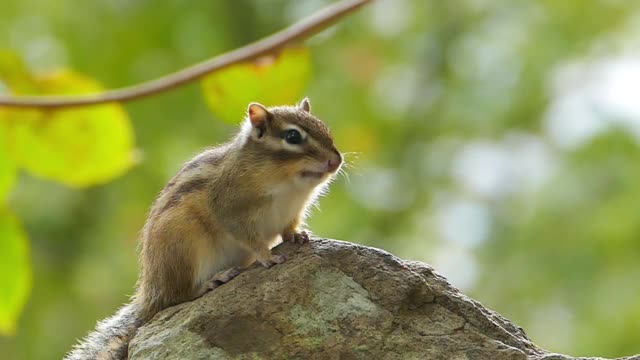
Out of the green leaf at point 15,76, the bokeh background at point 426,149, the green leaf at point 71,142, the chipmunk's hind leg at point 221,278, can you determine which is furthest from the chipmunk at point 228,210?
the bokeh background at point 426,149

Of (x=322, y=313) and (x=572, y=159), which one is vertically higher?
(x=572, y=159)

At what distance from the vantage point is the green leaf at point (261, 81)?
8.09 feet

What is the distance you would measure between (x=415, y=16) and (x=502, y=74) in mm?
815

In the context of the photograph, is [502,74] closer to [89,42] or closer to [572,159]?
[572,159]

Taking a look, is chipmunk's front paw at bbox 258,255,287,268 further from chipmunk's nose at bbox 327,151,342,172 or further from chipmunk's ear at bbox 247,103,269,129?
chipmunk's ear at bbox 247,103,269,129

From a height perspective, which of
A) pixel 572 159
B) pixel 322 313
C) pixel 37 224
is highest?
pixel 572 159

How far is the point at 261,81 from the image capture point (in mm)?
2498

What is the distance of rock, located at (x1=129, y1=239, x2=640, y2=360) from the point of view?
2.36 meters

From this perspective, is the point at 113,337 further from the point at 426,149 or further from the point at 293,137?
the point at 426,149

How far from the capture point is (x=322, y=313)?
242cm

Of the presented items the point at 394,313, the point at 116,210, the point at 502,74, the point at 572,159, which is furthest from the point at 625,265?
the point at 394,313

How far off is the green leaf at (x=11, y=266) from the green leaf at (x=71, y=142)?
141mm

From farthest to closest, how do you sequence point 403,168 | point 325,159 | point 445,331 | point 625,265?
point 403,168, point 625,265, point 325,159, point 445,331

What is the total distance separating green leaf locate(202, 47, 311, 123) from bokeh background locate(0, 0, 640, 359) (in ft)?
12.1
